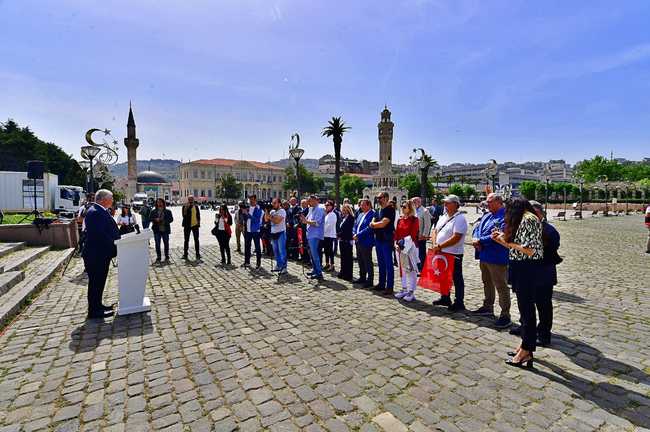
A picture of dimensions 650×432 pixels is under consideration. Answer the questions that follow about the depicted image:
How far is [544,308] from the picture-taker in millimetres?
4086

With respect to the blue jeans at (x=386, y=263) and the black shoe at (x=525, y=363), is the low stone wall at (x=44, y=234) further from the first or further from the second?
the black shoe at (x=525, y=363)

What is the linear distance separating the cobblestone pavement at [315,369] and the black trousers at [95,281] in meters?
0.27

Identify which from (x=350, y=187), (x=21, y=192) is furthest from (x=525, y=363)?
(x=350, y=187)

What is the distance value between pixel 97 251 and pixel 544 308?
634 cm

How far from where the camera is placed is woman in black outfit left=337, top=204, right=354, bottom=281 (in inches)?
315

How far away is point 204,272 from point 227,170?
3981 inches

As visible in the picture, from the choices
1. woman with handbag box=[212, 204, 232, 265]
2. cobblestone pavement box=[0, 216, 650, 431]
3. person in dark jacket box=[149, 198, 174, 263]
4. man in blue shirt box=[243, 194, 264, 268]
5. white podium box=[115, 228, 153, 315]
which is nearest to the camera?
cobblestone pavement box=[0, 216, 650, 431]

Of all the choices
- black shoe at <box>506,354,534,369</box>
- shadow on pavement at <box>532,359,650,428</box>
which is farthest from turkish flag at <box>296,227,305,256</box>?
shadow on pavement at <box>532,359,650,428</box>

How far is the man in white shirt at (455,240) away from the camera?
18.5 ft

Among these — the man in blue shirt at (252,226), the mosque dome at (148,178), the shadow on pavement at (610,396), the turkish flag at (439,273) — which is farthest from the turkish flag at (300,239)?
the mosque dome at (148,178)

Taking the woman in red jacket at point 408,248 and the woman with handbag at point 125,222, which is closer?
the woman in red jacket at point 408,248

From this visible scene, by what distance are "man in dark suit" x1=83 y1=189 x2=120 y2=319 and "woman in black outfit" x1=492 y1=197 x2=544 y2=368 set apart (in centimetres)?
570

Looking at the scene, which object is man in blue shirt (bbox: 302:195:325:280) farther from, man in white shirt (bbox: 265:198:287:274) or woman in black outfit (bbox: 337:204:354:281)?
man in white shirt (bbox: 265:198:287:274)

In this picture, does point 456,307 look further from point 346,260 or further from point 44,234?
point 44,234
